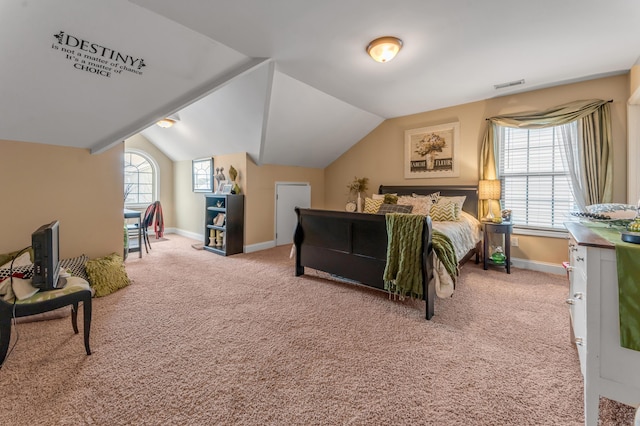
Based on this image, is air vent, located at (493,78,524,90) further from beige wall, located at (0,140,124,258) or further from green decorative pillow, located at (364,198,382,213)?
beige wall, located at (0,140,124,258)

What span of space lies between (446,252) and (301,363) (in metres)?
1.66

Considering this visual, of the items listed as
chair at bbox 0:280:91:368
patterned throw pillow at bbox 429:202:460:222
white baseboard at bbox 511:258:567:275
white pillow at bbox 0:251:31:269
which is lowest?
white baseboard at bbox 511:258:567:275

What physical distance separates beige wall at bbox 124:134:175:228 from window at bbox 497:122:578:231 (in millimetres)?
7120

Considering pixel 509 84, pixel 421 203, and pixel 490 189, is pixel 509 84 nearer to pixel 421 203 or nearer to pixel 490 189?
pixel 490 189

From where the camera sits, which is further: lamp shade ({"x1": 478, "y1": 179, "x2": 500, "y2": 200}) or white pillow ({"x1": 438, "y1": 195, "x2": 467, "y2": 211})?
white pillow ({"x1": 438, "y1": 195, "x2": 467, "y2": 211})

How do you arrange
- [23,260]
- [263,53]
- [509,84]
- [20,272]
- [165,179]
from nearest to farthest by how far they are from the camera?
1. [20,272]
2. [23,260]
3. [263,53]
4. [509,84]
5. [165,179]

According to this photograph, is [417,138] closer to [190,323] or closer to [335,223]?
[335,223]

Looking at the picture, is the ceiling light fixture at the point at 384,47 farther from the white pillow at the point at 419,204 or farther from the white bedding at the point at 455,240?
the white pillow at the point at 419,204

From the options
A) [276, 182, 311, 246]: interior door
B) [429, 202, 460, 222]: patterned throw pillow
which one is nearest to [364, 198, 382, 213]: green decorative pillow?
[429, 202, 460, 222]: patterned throw pillow

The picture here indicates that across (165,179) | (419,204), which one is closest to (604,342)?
(419,204)

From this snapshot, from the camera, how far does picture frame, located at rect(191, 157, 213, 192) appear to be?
570 centimetres

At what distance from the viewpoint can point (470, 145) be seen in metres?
4.30

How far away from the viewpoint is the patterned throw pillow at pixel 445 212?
3793 mm

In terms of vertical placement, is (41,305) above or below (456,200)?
below
